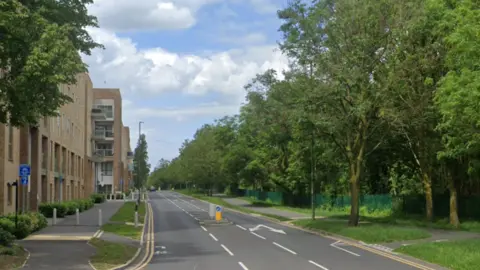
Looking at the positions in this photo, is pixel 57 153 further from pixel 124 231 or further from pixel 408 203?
pixel 408 203

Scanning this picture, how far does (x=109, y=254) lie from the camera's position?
20.3 meters

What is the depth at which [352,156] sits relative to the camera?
3366 centimetres

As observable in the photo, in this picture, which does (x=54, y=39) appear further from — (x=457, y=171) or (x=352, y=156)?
(x=457, y=171)

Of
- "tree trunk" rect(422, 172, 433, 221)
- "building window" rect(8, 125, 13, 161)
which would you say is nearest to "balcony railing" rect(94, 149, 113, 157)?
"building window" rect(8, 125, 13, 161)

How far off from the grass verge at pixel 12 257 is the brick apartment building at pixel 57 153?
5647 mm

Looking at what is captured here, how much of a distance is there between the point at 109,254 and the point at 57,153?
116 ft

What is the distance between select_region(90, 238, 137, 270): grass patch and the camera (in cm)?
1801

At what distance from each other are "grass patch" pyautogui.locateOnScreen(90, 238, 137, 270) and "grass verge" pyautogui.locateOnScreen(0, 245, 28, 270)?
2039 millimetres

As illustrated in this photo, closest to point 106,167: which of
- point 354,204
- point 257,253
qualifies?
point 354,204

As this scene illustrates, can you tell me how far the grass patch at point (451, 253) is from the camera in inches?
666

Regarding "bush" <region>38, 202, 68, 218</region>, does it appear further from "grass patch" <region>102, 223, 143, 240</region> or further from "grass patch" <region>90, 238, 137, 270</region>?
"grass patch" <region>90, 238, 137, 270</region>

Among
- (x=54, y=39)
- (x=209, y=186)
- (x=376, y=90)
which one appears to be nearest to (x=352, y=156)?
(x=376, y=90)

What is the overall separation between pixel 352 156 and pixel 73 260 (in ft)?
61.8

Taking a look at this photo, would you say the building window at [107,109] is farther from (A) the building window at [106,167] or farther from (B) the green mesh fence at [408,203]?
(B) the green mesh fence at [408,203]
